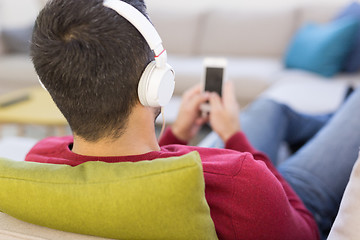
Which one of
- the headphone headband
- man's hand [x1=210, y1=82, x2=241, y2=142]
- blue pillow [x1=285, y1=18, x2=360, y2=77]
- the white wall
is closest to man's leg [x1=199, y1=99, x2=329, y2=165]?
man's hand [x1=210, y1=82, x2=241, y2=142]

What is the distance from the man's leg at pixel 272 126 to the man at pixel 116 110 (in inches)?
22.7

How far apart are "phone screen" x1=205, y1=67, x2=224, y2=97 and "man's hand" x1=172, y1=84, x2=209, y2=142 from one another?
7 centimetres

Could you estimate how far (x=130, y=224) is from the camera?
23.3 inches

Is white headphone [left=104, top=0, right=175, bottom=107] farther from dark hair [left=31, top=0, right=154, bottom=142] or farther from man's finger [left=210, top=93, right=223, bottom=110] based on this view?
man's finger [left=210, top=93, right=223, bottom=110]

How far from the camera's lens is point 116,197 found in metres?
0.57

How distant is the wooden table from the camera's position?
6.59ft

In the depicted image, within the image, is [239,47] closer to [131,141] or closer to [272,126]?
[272,126]

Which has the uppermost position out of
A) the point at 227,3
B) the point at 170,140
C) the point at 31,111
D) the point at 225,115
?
the point at 227,3

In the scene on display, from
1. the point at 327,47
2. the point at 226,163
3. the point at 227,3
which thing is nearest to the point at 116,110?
the point at 226,163

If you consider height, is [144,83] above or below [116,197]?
above

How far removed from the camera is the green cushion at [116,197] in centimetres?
56

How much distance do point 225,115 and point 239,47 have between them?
220 centimetres

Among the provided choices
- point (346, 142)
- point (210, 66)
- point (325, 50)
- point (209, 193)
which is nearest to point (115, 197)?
point (209, 193)

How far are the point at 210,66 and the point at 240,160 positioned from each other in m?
0.82
